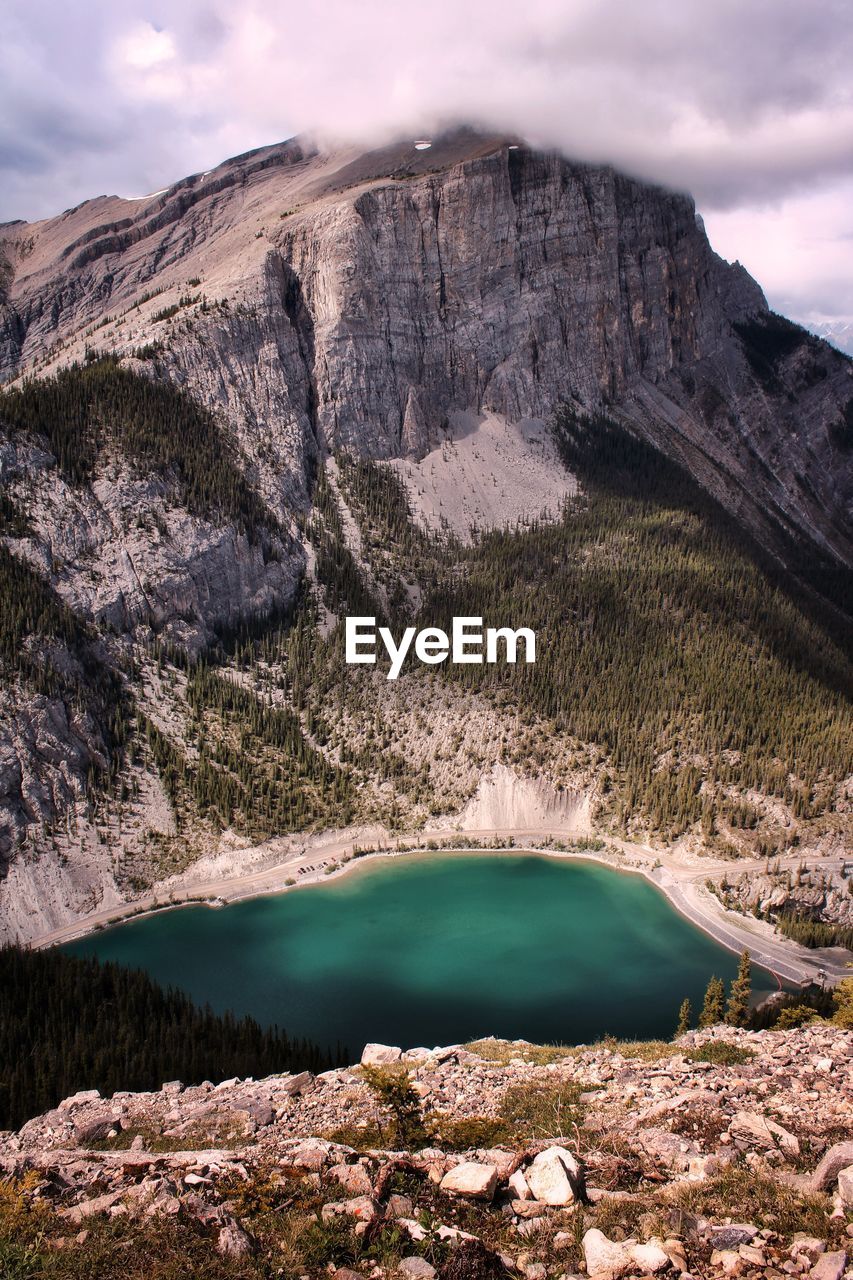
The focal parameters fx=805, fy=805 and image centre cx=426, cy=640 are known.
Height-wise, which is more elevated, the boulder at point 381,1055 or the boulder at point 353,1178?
the boulder at point 353,1178

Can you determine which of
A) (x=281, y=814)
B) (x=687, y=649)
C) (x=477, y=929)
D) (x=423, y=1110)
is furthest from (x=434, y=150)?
(x=423, y=1110)

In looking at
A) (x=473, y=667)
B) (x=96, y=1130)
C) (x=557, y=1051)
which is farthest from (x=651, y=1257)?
(x=473, y=667)

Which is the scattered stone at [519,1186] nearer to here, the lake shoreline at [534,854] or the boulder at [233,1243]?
the boulder at [233,1243]

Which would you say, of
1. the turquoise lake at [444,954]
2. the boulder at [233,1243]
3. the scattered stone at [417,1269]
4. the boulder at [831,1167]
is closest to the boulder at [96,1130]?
the boulder at [233,1243]

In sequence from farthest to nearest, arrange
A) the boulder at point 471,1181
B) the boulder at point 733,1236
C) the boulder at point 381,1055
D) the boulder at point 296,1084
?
the boulder at point 381,1055 < the boulder at point 296,1084 < the boulder at point 471,1181 < the boulder at point 733,1236

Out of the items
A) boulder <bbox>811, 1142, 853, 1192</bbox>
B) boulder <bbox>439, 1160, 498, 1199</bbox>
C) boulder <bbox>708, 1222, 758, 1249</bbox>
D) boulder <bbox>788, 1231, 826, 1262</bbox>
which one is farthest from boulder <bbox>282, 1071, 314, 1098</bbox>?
boulder <bbox>788, 1231, 826, 1262</bbox>
